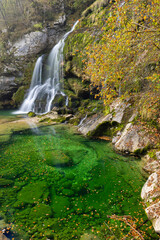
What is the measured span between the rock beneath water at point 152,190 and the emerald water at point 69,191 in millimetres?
261

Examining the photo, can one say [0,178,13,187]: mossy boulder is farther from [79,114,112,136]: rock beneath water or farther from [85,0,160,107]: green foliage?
[79,114,112,136]: rock beneath water

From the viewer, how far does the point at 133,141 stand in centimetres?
736

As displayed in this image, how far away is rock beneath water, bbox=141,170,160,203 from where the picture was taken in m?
4.05

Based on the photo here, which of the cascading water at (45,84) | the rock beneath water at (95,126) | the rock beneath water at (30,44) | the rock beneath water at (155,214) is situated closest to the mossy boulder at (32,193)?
the rock beneath water at (155,214)

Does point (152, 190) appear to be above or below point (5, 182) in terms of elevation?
above

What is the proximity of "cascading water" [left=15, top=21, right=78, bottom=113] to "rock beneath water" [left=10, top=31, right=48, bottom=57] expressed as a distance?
292 cm

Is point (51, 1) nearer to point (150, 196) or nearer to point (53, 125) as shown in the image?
point (53, 125)

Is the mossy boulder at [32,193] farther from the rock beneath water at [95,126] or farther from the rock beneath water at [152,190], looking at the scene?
the rock beneath water at [95,126]

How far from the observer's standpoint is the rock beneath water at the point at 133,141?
7033mm

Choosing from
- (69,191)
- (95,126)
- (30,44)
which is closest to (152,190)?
(69,191)

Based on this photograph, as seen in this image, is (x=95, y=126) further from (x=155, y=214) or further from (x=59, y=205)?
(x=155, y=214)

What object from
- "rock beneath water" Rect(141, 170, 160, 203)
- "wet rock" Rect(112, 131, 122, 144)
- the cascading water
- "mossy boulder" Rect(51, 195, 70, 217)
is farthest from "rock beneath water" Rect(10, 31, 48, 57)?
"rock beneath water" Rect(141, 170, 160, 203)

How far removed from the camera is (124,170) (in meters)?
6.07

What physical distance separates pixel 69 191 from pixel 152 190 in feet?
8.54
